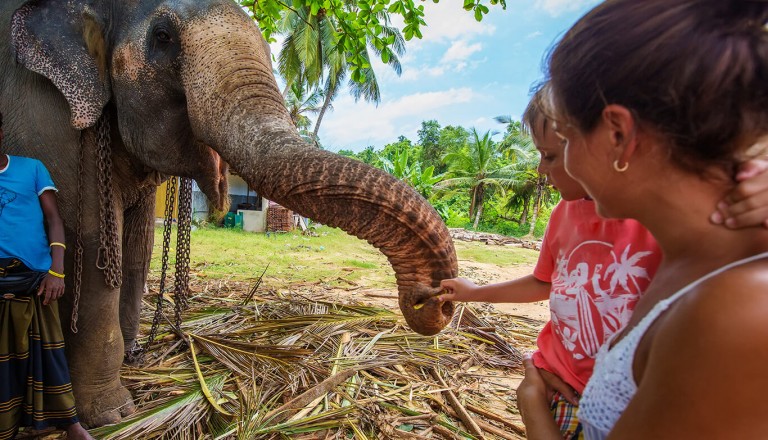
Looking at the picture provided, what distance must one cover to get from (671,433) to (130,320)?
3.14 meters

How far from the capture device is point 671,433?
0.58m

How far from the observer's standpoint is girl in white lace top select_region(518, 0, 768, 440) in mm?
523

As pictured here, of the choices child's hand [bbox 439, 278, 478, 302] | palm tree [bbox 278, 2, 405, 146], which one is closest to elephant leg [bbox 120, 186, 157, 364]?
child's hand [bbox 439, 278, 478, 302]

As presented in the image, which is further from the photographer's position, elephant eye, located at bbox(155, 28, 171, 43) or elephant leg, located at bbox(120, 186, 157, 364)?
elephant leg, located at bbox(120, 186, 157, 364)

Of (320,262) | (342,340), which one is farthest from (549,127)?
(320,262)

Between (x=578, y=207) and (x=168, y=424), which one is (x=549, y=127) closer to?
(x=578, y=207)

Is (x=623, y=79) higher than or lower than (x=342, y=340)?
higher

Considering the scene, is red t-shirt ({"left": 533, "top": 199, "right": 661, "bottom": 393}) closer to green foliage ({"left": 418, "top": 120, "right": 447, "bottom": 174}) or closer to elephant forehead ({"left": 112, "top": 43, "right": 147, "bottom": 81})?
elephant forehead ({"left": 112, "top": 43, "right": 147, "bottom": 81})

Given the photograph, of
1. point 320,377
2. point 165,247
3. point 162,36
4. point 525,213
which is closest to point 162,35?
point 162,36

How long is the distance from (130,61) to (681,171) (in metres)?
2.26

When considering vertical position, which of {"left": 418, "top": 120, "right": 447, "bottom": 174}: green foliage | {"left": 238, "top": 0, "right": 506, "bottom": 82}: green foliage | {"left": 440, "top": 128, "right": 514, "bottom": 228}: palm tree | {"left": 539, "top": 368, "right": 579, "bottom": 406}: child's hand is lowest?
{"left": 539, "top": 368, "right": 579, "bottom": 406}: child's hand

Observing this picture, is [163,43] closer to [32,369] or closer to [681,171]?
[32,369]

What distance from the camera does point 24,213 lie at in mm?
1886

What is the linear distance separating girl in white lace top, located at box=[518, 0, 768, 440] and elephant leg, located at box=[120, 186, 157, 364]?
2.84 meters
